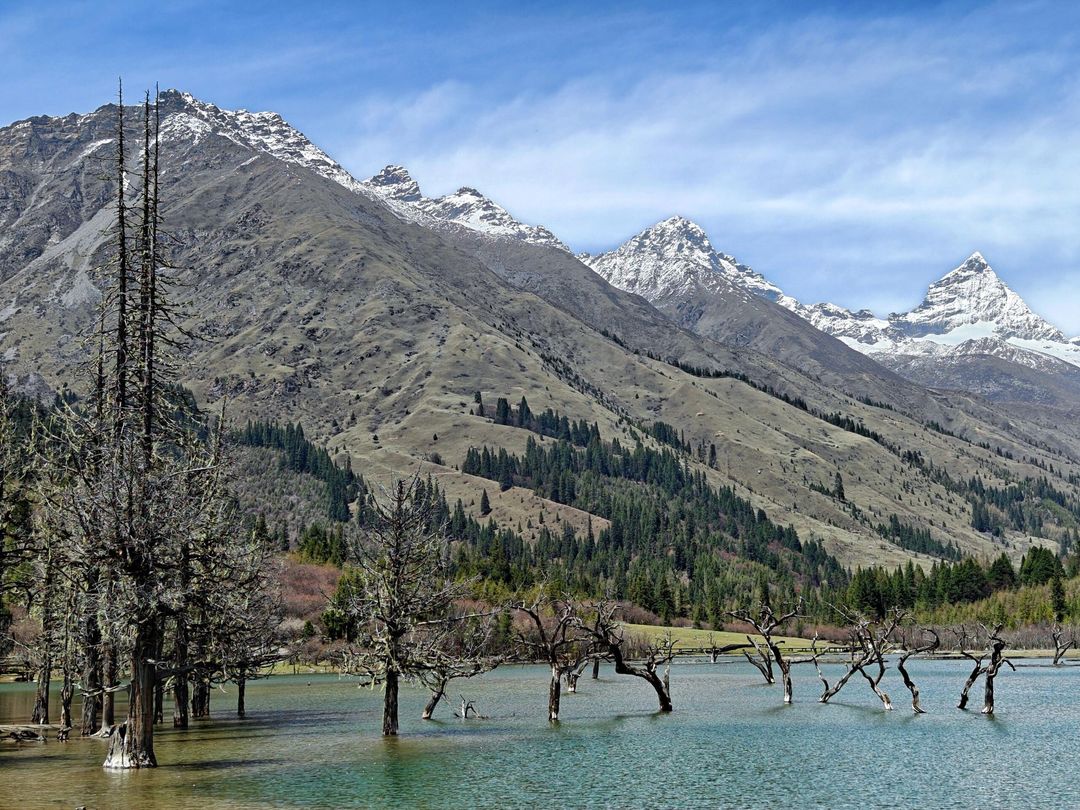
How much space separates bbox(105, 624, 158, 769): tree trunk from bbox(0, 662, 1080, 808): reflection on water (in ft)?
3.83

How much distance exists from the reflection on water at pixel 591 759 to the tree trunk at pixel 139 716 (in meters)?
1.17

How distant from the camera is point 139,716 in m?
55.8

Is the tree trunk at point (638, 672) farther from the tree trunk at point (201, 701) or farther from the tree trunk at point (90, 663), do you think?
the tree trunk at point (90, 663)

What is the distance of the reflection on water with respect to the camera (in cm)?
5038

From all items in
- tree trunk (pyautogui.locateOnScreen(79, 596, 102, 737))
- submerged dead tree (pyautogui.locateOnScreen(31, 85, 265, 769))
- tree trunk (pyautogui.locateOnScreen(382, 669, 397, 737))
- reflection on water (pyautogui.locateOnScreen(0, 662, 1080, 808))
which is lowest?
reflection on water (pyautogui.locateOnScreen(0, 662, 1080, 808))

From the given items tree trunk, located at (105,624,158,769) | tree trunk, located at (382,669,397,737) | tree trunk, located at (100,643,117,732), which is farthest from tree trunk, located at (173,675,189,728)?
tree trunk, located at (105,624,158,769)

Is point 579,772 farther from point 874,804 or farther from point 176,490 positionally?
point 176,490

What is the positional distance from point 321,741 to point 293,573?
12657cm

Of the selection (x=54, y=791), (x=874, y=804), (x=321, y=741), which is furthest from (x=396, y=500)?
(x=874, y=804)

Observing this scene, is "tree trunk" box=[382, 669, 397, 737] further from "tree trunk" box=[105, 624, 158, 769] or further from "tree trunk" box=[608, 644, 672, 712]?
"tree trunk" box=[105, 624, 158, 769]

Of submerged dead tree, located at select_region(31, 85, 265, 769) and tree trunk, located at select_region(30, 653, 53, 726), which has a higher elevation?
submerged dead tree, located at select_region(31, 85, 265, 769)

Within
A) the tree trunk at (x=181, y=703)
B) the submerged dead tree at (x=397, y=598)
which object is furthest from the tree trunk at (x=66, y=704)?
the submerged dead tree at (x=397, y=598)

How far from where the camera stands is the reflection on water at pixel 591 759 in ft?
165

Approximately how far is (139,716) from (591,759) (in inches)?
1005
